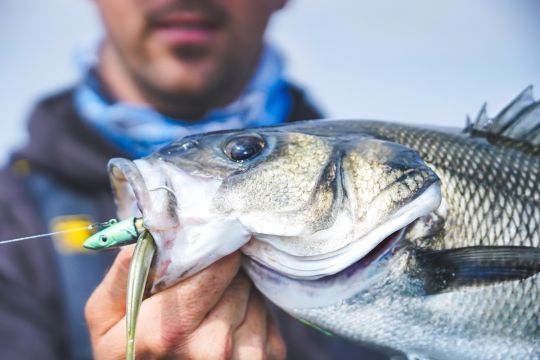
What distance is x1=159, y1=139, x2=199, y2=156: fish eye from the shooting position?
76cm

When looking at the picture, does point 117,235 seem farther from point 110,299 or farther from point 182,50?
point 182,50

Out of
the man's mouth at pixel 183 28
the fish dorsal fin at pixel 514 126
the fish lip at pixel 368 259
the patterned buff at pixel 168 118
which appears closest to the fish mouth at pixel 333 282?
the fish lip at pixel 368 259

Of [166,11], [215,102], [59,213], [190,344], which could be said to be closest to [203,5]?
[166,11]

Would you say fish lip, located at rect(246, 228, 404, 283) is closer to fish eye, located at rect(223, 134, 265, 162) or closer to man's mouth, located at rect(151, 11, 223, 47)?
fish eye, located at rect(223, 134, 265, 162)

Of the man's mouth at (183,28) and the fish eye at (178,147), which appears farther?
the man's mouth at (183,28)

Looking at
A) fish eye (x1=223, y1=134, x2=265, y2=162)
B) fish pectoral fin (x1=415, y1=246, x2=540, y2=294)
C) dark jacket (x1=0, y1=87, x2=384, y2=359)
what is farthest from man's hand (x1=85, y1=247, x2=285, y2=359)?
dark jacket (x1=0, y1=87, x2=384, y2=359)

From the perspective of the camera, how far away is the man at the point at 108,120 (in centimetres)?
159

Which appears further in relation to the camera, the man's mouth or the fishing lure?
the man's mouth

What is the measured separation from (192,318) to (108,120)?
1.10 m

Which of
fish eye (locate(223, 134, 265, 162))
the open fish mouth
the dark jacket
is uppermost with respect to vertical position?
fish eye (locate(223, 134, 265, 162))

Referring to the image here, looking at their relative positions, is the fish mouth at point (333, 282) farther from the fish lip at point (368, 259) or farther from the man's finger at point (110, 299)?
the man's finger at point (110, 299)

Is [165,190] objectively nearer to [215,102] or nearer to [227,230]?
[227,230]

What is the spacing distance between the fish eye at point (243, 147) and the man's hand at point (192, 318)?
0.13m

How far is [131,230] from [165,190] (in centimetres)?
7
